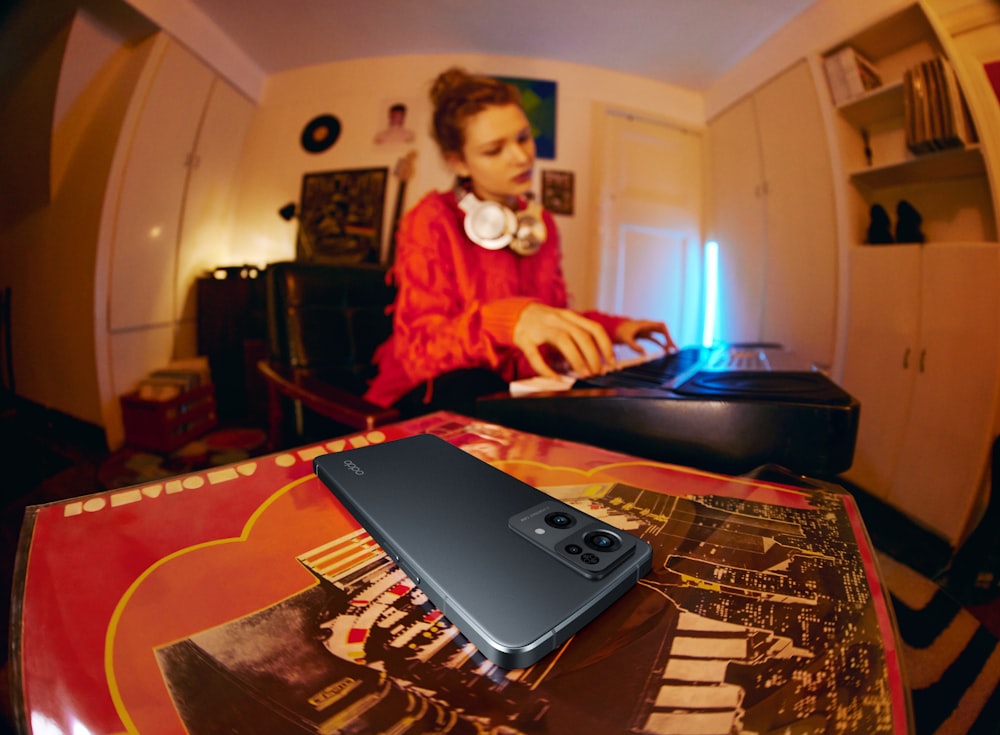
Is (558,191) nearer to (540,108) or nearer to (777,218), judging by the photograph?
(540,108)

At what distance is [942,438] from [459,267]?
2.86 feet

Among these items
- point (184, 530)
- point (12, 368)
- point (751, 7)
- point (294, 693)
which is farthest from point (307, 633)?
point (751, 7)

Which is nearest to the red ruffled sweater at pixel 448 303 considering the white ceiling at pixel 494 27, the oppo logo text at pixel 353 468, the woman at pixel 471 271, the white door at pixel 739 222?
the woman at pixel 471 271

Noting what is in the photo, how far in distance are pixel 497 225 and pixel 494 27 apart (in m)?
0.59

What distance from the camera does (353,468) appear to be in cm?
30

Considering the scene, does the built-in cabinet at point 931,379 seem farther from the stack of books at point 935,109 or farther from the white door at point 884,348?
the stack of books at point 935,109

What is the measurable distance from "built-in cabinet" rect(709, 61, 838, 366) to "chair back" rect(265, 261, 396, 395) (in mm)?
1118

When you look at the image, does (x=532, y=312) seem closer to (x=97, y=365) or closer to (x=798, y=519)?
(x=798, y=519)

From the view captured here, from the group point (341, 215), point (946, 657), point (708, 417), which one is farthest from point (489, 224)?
point (946, 657)

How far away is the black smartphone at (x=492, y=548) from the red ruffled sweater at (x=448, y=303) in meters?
0.34

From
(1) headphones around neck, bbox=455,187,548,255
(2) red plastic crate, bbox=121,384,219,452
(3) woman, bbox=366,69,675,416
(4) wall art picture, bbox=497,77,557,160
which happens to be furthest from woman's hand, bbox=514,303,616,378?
(4) wall art picture, bbox=497,77,557,160

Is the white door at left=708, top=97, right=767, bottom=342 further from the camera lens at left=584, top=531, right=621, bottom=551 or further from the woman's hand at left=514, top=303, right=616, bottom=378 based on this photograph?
the camera lens at left=584, top=531, right=621, bottom=551

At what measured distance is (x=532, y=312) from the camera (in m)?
0.58

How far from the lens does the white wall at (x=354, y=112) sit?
103 cm
